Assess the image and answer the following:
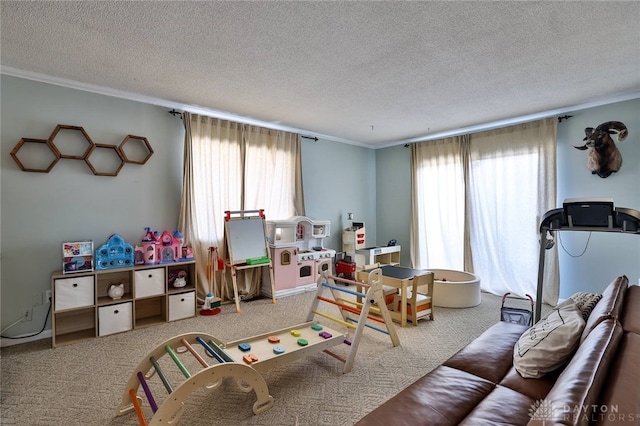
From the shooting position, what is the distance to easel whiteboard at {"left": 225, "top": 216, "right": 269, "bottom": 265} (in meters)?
3.92

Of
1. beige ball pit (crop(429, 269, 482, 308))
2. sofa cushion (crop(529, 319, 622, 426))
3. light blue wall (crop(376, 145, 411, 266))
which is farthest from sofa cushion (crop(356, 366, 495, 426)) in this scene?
light blue wall (crop(376, 145, 411, 266))

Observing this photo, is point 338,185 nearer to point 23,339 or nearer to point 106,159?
point 106,159

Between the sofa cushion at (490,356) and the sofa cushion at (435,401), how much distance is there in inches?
2.9

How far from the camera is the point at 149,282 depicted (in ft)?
10.5

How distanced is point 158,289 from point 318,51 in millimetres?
2861

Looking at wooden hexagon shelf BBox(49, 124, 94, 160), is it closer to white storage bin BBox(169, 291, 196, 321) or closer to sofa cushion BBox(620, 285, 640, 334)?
white storage bin BBox(169, 291, 196, 321)

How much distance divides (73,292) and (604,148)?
5.82m

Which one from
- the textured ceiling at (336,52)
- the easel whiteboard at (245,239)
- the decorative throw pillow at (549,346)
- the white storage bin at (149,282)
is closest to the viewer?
the decorative throw pillow at (549,346)

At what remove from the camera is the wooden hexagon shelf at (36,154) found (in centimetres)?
282

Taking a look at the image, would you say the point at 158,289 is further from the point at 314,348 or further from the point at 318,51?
the point at 318,51

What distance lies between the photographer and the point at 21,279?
2.86m

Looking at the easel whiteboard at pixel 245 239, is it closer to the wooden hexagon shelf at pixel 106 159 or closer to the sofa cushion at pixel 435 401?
the wooden hexagon shelf at pixel 106 159

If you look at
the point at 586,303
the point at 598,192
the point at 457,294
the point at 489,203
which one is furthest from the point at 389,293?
the point at 598,192

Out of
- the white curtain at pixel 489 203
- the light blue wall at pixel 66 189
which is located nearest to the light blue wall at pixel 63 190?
the light blue wall at pixel 66 189
